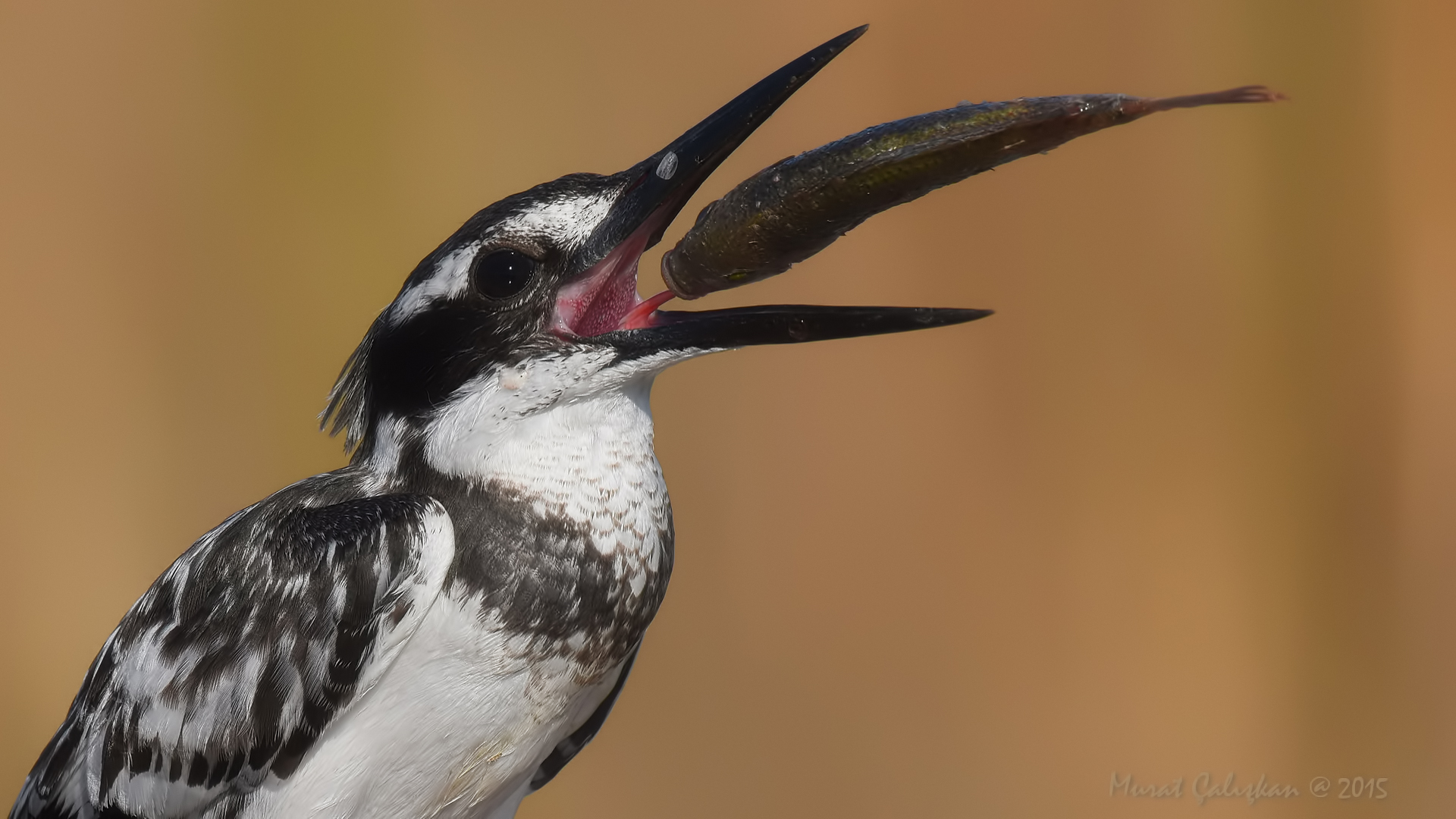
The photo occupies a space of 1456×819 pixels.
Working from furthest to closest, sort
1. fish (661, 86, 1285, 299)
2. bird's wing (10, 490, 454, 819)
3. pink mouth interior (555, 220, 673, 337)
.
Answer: pink mouth interior (555, 220, 673, 337) → bird's wing (10, 490, 454, 819) → fish (661, 86, 1285, 299)

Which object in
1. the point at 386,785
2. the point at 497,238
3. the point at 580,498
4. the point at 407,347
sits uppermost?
the point at 497,238

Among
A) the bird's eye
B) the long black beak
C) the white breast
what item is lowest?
the white breast

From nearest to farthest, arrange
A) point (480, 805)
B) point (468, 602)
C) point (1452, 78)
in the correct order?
point (468, 602)
point (480, 805)
point (1452, 78)

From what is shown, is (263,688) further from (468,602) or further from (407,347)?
(407,347)

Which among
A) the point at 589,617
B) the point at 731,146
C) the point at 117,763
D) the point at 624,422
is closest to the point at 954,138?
the point at 731,146

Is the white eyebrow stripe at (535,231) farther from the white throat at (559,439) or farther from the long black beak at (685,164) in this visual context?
the white throat at (559,439)

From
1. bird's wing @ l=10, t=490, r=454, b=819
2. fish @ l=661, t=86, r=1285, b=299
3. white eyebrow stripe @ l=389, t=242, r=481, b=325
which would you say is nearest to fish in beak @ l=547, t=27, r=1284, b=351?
fish @ l=661, t=86, r=1285, b=299

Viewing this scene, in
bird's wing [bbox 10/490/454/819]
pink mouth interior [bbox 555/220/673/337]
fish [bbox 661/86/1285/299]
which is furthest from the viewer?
pink mouth interior [bbox 555/220/673/337]

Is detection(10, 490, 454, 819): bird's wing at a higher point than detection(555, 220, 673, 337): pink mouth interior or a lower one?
lower

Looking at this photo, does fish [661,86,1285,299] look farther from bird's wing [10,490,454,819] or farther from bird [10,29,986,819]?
bird's wing [10,490,454,819]
